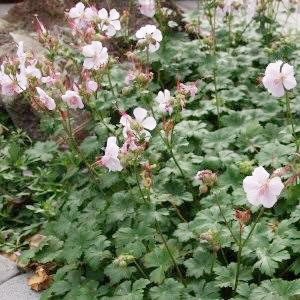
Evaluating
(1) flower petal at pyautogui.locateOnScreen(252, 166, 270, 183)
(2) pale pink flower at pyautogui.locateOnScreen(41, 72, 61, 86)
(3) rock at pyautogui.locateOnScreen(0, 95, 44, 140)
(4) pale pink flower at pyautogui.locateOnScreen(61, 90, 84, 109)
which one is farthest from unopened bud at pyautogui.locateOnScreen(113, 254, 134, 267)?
(3) rock at pyautogui.locateOnScreen(0, 95, 44, 140)

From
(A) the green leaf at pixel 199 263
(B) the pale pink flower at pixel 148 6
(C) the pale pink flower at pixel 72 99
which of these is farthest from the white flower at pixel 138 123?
(B) the pale pink flower at pixel 148 6

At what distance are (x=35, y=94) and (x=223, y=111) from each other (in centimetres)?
95

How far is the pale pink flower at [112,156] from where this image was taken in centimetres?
224

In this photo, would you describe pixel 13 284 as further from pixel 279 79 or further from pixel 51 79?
pixel 279 79

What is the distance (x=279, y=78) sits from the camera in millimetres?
2242

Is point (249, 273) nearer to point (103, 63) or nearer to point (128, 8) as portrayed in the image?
point (103, 63)

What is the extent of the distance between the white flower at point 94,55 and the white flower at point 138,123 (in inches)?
13.7

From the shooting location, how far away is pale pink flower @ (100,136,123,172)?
2240 mm

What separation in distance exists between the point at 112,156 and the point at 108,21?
0.86 metres

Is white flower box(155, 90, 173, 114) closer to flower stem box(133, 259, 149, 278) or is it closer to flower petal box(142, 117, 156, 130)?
flower petal box(142, 117, 156, 130)

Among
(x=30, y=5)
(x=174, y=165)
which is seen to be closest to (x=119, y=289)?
(x=174, y=165)

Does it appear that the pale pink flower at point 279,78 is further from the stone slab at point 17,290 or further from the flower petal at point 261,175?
the stone slab at point 17,290

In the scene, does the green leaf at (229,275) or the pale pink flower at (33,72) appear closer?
the green leaf at (229,275)

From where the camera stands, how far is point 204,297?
7.13 feet
